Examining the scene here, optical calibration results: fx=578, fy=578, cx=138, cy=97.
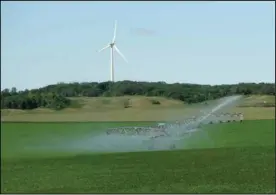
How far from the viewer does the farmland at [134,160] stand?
16781 millimetres

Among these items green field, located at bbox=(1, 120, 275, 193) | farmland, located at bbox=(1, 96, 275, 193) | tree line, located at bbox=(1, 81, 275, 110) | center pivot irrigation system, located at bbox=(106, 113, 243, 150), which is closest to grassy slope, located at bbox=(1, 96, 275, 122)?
farmland, located at bbox=(1, 96, 275, 193)

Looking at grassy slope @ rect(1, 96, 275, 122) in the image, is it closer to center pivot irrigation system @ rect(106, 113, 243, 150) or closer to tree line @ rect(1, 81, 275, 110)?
tree line @ rect(1, 81, 275, 110)

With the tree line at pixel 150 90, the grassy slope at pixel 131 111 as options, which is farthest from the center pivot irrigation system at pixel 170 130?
the tree line at pixel 150 90

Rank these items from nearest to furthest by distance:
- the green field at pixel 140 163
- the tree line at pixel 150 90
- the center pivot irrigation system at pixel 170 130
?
the green field at pixel 140 163
the center pivot irrigation system at pixel 170 130
the tree line at pixel 150 90

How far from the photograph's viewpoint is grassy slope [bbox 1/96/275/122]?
2777 centimetres

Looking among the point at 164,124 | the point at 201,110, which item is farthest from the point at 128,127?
the point at 201,110

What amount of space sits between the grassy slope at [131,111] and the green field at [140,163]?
50cm

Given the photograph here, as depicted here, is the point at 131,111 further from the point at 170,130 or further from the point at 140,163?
the point at 140,163

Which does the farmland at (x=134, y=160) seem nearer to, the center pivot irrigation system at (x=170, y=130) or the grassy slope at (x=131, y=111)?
the grassy slope at (x=131, y=111)

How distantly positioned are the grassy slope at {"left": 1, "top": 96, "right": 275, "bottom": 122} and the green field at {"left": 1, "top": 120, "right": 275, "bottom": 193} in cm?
50

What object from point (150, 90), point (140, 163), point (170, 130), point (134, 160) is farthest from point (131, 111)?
point (140, 163)

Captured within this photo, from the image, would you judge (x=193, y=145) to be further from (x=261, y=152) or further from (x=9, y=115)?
(x=9, y=115)

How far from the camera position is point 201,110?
27.2 meters

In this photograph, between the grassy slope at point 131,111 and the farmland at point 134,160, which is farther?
the grassy slope at point 131,111
